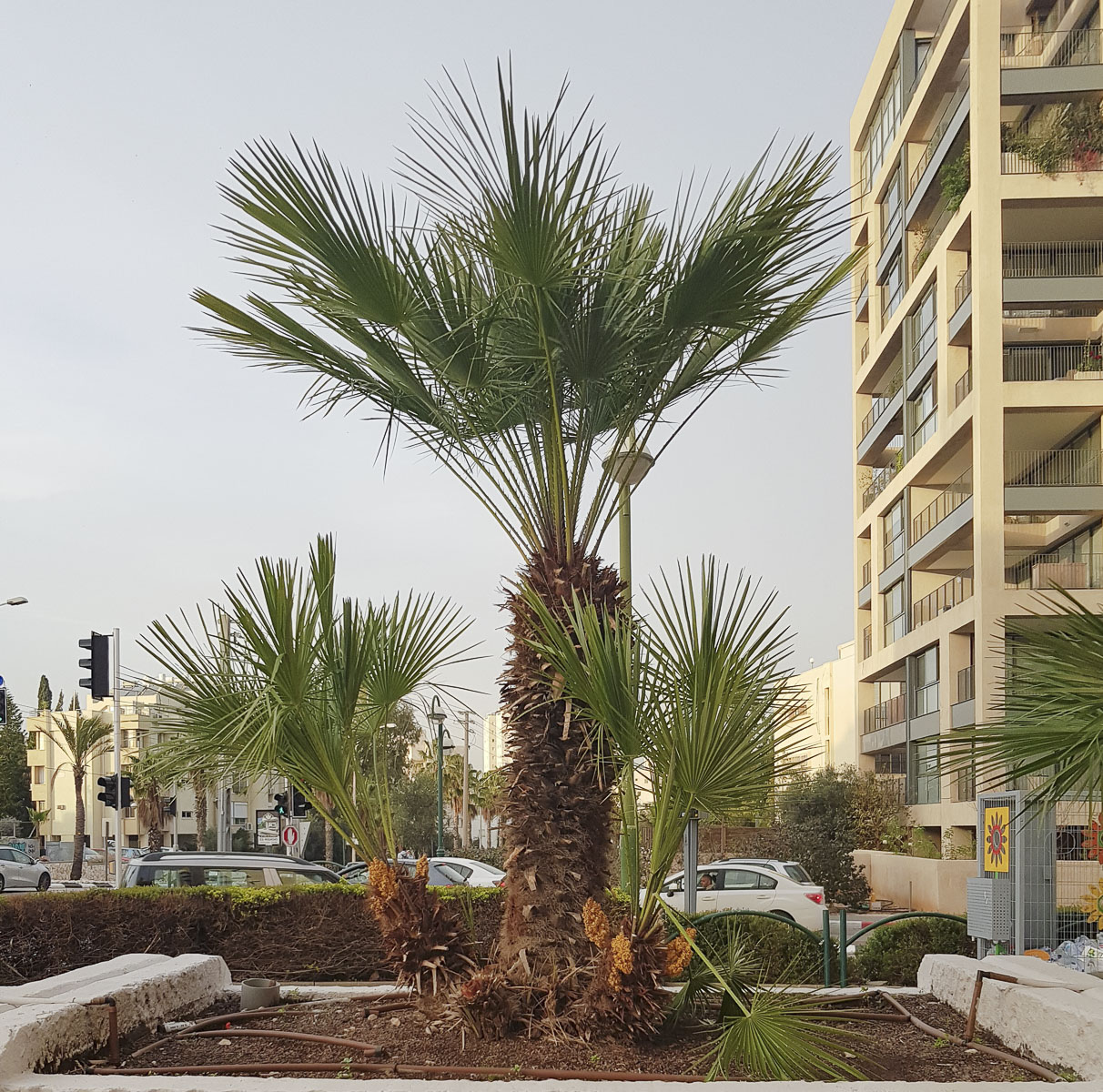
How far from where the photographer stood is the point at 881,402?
41969 millimetres

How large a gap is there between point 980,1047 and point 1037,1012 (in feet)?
1.39

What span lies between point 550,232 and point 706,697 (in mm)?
2589

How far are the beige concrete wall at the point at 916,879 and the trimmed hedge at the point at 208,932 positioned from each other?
1418cm

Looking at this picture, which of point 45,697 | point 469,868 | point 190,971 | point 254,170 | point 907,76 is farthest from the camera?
point 45,697

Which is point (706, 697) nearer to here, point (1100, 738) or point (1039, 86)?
point (1100, 738)

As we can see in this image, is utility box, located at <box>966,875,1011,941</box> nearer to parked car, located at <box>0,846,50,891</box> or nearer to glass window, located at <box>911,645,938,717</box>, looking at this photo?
glass window, located at <box>911,645,938,717</box>

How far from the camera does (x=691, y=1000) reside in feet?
24.7

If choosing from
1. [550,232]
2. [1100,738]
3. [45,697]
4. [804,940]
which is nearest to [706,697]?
[1100,738]

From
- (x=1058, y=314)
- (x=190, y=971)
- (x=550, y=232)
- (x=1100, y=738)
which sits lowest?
(x=190, y=971)

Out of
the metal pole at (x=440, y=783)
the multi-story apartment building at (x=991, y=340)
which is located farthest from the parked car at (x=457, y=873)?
the multi-story apartment building at (x=991, y=340)

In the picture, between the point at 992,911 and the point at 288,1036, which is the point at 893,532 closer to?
the point at 992,911

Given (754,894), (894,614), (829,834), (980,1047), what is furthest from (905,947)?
(894,614)

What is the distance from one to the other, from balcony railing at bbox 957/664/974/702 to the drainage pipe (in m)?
26.5

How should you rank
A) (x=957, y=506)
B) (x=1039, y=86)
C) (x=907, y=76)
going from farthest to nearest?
(x=907, y=76)
(x=957, y=506)
(x=1039, y=86)
